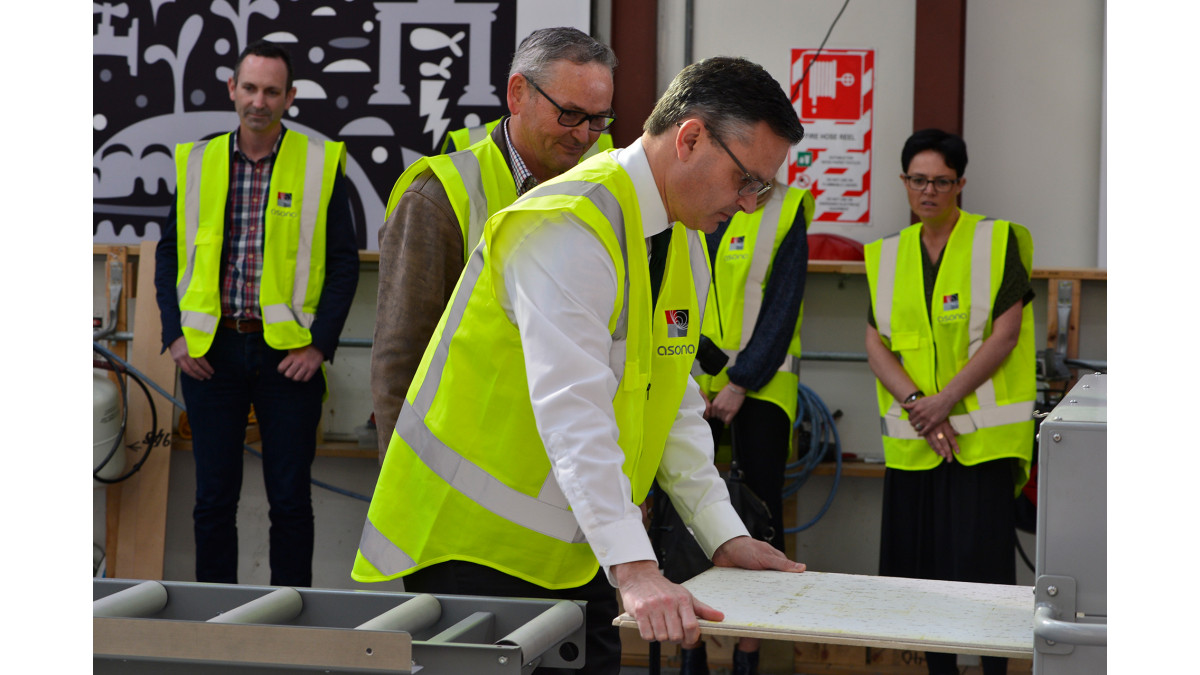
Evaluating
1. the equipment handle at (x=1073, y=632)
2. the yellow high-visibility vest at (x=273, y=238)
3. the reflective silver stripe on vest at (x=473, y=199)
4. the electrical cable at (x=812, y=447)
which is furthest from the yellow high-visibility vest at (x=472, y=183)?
the electrical cable at (x=812, y=447)

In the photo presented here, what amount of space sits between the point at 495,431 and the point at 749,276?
2.49 meters

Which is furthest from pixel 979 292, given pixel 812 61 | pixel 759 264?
pixel 812 61

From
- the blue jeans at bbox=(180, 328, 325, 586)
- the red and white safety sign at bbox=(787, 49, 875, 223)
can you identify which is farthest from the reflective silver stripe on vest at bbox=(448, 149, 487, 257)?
the red and white safety sign at bbox=(787, 49, 875, 223)

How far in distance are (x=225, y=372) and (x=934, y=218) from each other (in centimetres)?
259

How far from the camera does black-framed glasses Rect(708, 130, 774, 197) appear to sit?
1.82 metres

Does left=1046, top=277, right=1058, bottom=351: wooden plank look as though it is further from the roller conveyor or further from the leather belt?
the roller conveyor

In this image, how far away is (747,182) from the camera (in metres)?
1.86

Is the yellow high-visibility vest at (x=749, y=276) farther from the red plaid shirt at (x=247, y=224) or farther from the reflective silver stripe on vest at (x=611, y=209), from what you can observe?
the reflective silver stripe on vest at (x=611, y=209)

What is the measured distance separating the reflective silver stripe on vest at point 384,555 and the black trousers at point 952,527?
234 centimetres

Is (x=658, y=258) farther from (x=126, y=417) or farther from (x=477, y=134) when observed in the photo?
(x=126, y=417)

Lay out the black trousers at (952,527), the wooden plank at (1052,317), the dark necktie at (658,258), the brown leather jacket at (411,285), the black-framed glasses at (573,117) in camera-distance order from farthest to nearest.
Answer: the wooden plank at (1052,317)
the black trousers at (952,527)
the black-framed glasses at (573,117)
the brown leather jacket at (411,285)
the dark necktie at (658,258)

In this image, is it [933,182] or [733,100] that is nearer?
[733,100]

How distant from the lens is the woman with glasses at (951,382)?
3816mm

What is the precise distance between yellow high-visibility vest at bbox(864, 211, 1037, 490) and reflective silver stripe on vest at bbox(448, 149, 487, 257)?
2.05 meters
